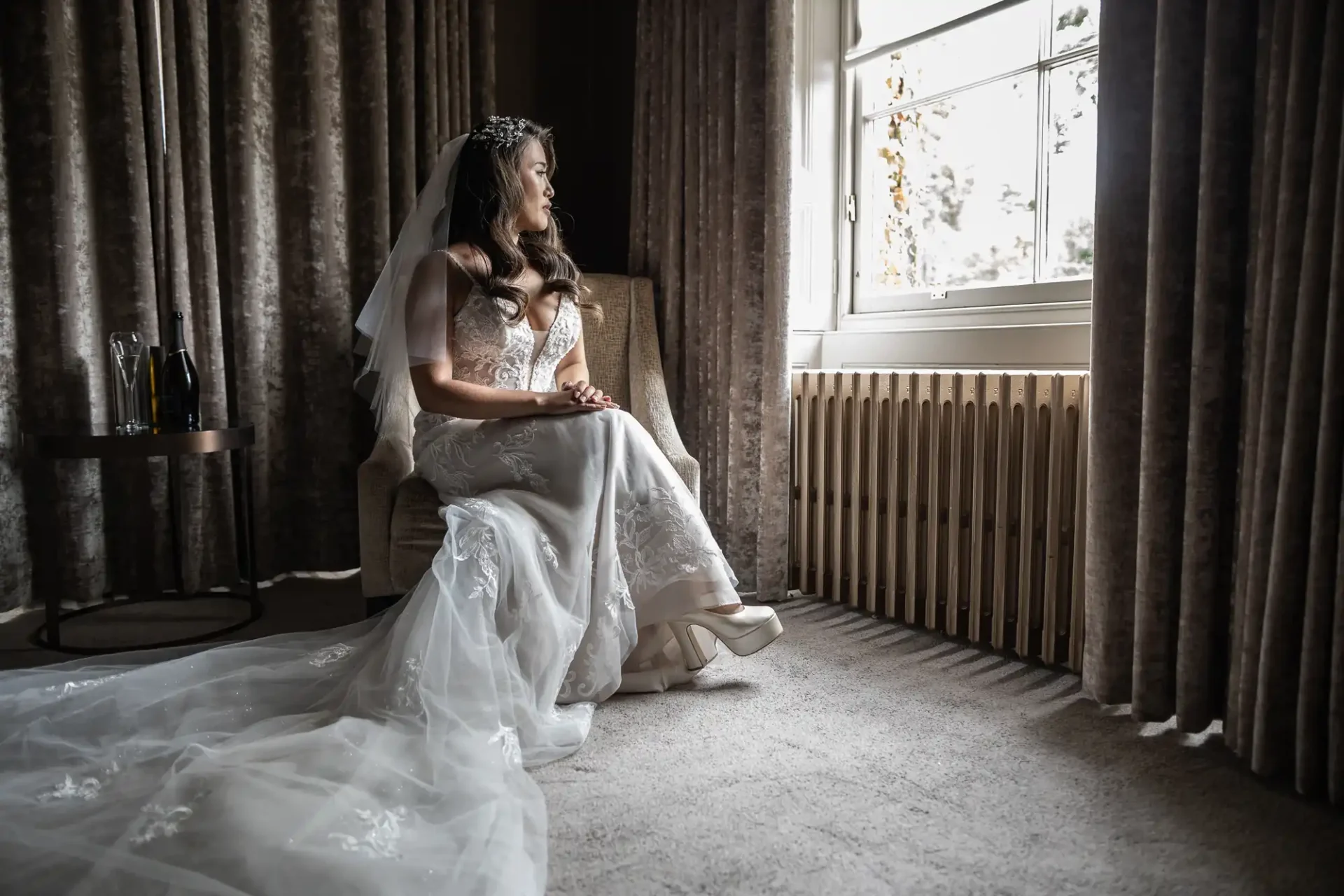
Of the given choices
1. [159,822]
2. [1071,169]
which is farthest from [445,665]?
[1071,169]

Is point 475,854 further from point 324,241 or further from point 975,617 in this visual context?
point 324,241

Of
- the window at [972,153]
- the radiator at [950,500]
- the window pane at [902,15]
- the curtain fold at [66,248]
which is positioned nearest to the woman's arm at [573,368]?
the radiator at [950,500]

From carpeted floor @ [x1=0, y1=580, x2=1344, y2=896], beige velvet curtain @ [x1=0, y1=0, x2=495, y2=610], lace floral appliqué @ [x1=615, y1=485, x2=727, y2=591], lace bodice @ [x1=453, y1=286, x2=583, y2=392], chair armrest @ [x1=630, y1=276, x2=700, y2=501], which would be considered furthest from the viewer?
beige velvet curtain @ [x1=0, y1=0, x2=495, y2=610]

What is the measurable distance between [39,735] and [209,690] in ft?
0.84

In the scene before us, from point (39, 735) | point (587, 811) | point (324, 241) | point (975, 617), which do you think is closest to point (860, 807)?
point (587, 811)

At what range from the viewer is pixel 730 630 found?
2008mm

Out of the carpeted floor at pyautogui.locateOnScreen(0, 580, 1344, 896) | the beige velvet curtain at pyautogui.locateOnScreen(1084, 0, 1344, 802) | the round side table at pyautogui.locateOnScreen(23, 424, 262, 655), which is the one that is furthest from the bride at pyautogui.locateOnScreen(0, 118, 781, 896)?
the beige velvet curtain at pyautogui.locateOnScreen(1084, 0, 1344, 802)

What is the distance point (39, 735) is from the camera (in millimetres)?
1437

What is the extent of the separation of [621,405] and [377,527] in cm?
97

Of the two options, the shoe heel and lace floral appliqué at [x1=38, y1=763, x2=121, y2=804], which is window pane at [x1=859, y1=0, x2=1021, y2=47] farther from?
lace floral appliqué at [x1=38, y1=763, x2=121, y2=804]

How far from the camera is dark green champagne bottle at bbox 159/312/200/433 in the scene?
8.13 ft

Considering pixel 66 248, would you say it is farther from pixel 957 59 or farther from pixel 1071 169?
pixel 1071 169

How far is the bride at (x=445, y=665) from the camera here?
1.12m

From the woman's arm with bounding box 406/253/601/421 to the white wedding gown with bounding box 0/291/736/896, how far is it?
0.03 m
